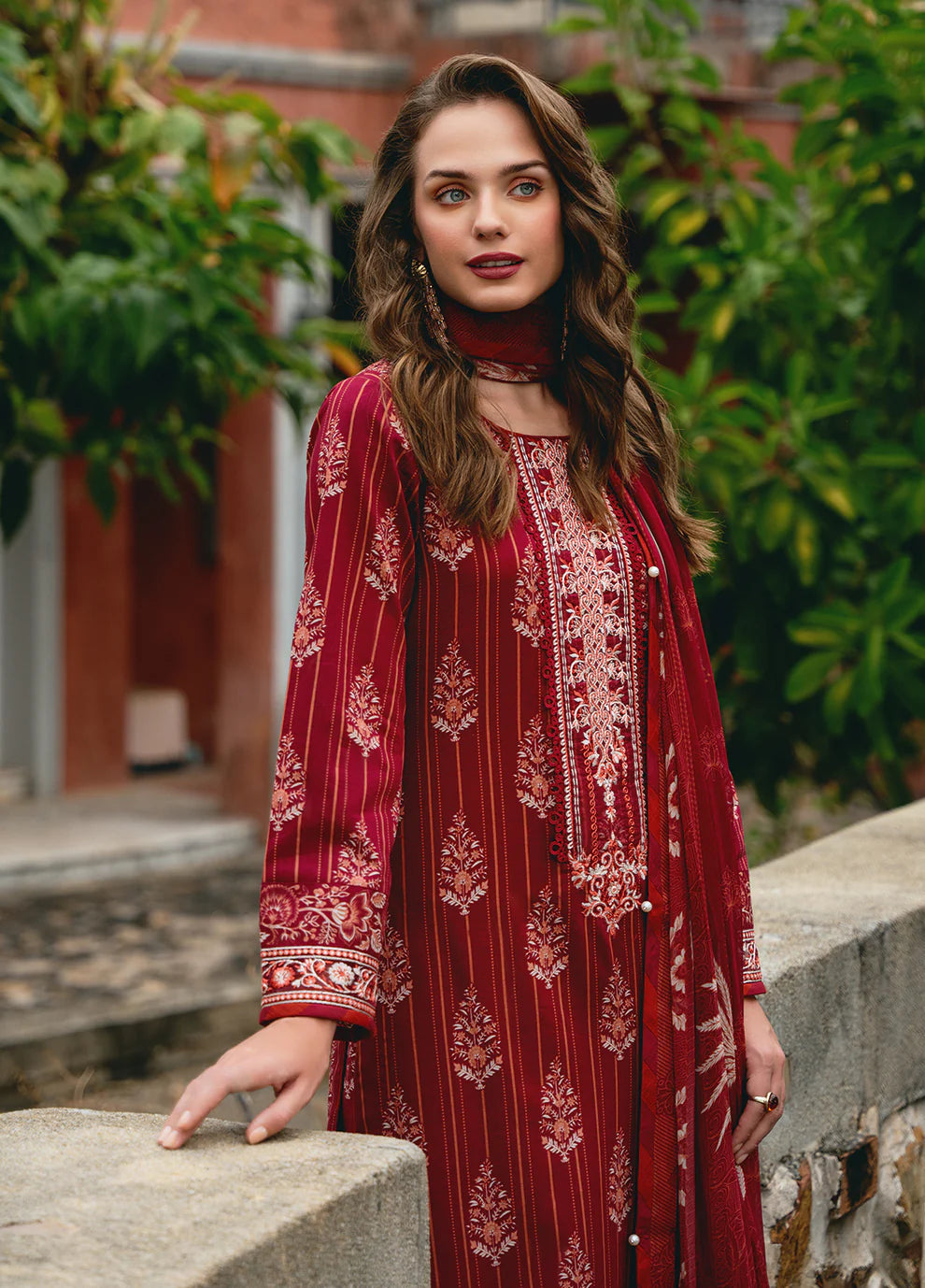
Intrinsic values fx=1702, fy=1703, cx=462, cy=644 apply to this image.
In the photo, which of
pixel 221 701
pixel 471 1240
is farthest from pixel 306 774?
pixel 221 701

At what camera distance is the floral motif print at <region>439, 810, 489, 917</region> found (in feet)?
5.33

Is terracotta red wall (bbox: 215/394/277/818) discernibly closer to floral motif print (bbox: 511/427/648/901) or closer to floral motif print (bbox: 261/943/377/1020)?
floral motif print (bbox: 511/427/648/901)

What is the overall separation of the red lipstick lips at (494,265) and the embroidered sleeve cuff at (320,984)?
0.69 metres

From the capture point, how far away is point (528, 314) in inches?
70.1

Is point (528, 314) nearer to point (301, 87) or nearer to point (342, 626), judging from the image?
point (342, 626)

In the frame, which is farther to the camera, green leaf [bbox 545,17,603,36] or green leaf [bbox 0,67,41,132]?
green leaf [bbox 545,17,603,36]

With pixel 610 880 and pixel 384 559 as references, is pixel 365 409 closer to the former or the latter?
pixel 384 559

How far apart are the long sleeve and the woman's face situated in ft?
0.51

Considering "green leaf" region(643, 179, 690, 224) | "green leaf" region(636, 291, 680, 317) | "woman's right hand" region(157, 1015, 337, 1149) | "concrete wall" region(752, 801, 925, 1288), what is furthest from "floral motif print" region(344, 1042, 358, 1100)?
"green leaf" region(643, 179, 690, 224)

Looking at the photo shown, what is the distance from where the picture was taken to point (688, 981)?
1.73 meters

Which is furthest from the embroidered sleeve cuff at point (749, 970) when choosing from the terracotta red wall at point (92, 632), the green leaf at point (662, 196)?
the terracotta red wall at point (92, 632)

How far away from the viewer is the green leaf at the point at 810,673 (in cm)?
364

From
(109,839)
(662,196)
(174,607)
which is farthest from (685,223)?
(174,607)

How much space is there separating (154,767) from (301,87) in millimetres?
3892
